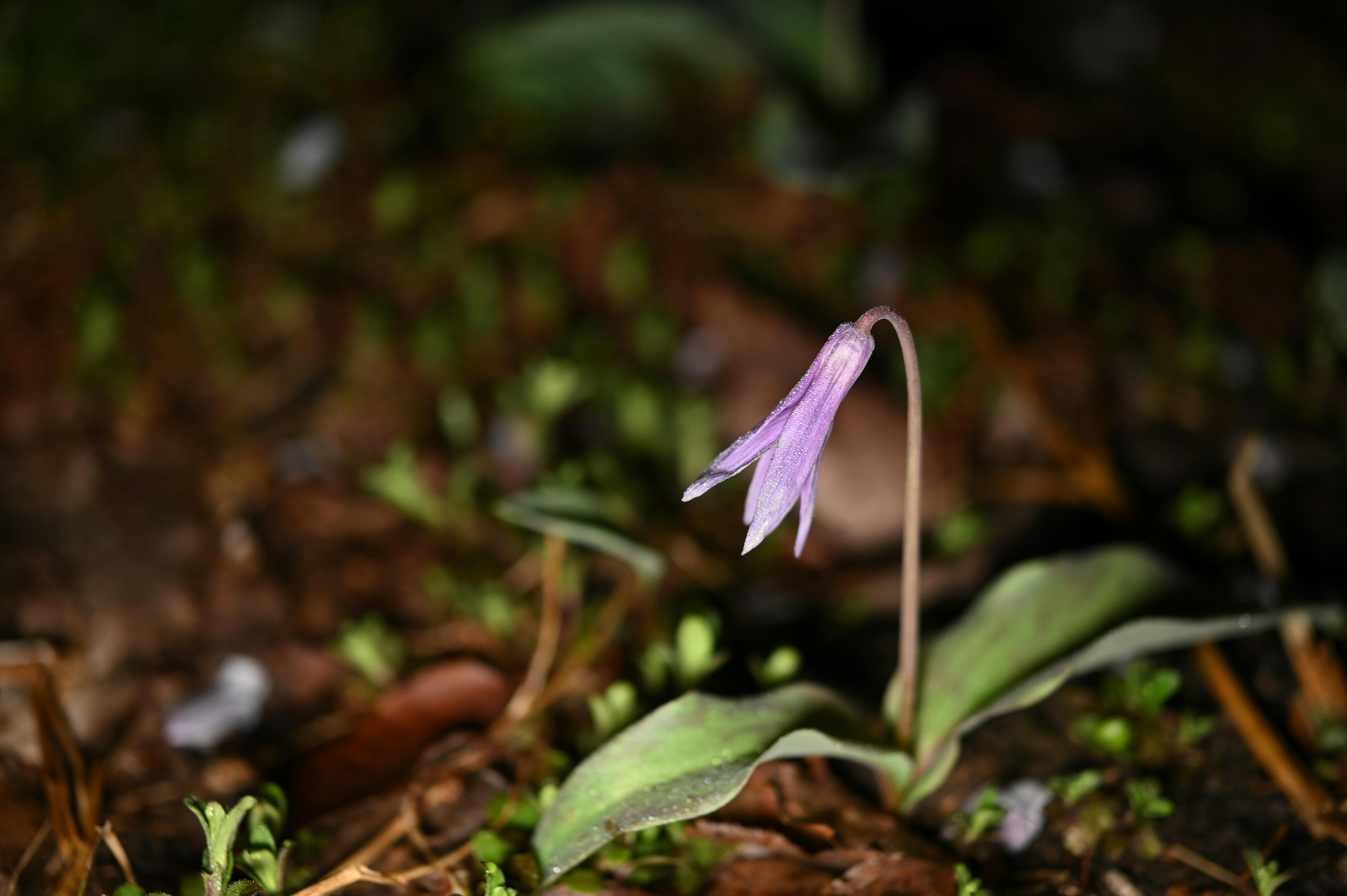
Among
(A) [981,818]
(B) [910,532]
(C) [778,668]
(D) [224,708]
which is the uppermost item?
(B) [910,532]

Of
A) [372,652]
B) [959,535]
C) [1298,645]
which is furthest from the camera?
[959,535]

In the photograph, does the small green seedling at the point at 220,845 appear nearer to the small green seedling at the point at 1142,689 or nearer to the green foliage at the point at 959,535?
the small green seedling at the point at 1142,689

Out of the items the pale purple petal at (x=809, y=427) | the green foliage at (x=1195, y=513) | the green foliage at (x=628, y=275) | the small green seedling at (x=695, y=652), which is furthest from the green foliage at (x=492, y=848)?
the green foliage at (x=628, y=275)

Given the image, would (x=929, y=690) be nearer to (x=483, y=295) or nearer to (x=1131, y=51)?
(x=483, y=295)

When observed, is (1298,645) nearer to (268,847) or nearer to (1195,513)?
(1195,513)

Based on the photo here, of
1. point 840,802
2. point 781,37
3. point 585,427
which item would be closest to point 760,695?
point 840,802

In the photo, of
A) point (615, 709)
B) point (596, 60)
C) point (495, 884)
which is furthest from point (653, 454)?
point (596, 60)

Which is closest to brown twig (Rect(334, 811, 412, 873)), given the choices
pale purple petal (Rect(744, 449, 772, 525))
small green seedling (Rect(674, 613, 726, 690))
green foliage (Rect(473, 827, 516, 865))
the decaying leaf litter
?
the decaying leaf litter
